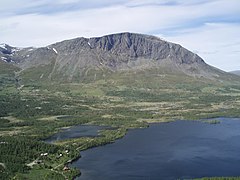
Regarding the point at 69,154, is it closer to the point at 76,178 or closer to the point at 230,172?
the point at 76,178

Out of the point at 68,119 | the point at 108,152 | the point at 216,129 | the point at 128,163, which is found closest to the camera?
the point at 128,163

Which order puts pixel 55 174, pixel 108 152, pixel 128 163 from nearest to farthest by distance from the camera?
pixel 55 174 < pixel 128 163 < pixel 108 152

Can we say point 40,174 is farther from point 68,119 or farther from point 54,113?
point 54,113

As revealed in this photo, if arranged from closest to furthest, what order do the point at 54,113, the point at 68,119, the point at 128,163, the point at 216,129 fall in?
the point at 128,163
the point at 216,129
the point at 68,119
the point at 54,113

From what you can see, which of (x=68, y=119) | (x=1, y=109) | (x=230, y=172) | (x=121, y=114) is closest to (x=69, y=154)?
(x=230, y=172)

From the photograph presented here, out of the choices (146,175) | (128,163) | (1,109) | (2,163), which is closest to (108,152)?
(128,163)

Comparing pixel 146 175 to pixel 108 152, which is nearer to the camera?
pixel 146 175
